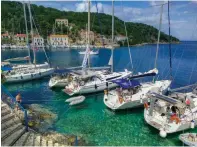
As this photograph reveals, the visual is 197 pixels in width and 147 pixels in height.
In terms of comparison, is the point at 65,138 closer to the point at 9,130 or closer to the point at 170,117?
the point at 9,130

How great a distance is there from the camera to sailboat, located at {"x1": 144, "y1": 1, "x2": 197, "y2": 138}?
18.8 m

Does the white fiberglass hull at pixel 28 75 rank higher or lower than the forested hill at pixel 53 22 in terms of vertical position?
lower

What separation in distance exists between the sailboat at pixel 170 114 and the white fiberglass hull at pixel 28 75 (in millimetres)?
20510

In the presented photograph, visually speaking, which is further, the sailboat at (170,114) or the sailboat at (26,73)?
the sailboat at (26,73)

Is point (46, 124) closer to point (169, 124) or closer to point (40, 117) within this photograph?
point (40, 117)

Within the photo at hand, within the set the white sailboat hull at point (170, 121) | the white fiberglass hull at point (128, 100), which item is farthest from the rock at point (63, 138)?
the white fiberglass hull at point (128, 100)

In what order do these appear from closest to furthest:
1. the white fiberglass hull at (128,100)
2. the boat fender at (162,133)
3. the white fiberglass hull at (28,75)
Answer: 1. the boat fender at (162,133)
2. the white fiberglass hull at (128,100)
3. the white fiberglass hull at (28,75)

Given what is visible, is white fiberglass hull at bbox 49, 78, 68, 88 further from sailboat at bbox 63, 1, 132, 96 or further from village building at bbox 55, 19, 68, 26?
village building at bbox 55, 19, 68, 26

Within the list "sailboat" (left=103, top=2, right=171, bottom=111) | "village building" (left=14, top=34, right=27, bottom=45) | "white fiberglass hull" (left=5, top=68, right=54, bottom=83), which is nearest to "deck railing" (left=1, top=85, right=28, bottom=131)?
"sailboat" (left=103, top=2, right=171, bottom=111)

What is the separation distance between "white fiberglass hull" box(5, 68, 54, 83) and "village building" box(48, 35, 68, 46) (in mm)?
89381

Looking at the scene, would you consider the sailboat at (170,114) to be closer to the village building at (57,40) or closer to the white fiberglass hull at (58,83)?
the white fiberglass hull at (58,83)

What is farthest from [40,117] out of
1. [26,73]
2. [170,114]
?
[26,73]

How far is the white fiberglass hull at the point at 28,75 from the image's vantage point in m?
35.0

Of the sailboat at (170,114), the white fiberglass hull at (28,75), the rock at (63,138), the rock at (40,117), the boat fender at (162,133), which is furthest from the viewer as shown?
the white fiberglass hull at (28,75)
